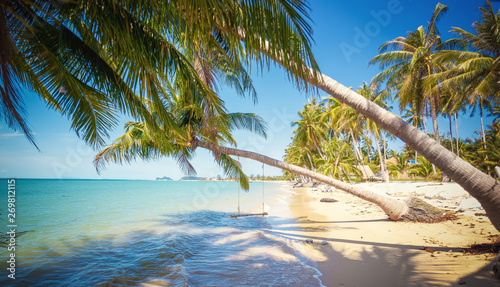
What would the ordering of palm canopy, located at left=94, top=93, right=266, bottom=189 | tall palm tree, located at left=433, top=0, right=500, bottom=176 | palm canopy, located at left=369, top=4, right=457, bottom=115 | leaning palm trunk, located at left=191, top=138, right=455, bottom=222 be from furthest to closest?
palm canopy, located at left=369, top=4, right=457, bottom=115
tall palm tree, located at left=433, top=0, right=500, bottom=176
palm canopy, located at left=94, top=93, right=266, bottom=189
leaning palm trunk, located at left=191, top=138, right=455, bottom=222

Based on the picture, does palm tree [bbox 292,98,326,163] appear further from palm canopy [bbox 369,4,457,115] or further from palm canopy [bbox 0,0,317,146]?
palm canopy [bbox 0,0,317,146]

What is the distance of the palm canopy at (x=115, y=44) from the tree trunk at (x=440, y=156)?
915 millimetres

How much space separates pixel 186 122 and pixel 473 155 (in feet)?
94.1

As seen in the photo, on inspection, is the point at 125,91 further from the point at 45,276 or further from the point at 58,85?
the point at 45,276

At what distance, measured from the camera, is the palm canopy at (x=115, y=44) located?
2166mm

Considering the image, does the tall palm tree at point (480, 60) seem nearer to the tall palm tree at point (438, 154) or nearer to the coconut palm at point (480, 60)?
the coconut palm at point (480, 60)

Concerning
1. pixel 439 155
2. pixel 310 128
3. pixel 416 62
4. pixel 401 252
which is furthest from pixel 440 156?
pixel 310 128

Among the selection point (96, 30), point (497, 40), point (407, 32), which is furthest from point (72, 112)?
point (407, 32)

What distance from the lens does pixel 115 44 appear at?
9.02 feet

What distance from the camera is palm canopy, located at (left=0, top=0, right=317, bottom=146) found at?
2.17 metres

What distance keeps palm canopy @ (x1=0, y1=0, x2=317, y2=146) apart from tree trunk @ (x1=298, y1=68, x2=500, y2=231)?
0.91 meters

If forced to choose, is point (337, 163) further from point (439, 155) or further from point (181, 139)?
point (439, 155)

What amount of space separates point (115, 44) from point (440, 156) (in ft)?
15.4

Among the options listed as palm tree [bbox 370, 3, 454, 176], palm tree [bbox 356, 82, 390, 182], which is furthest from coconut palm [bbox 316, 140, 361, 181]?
palm tree [bbox 370, 3, 454, 176]
